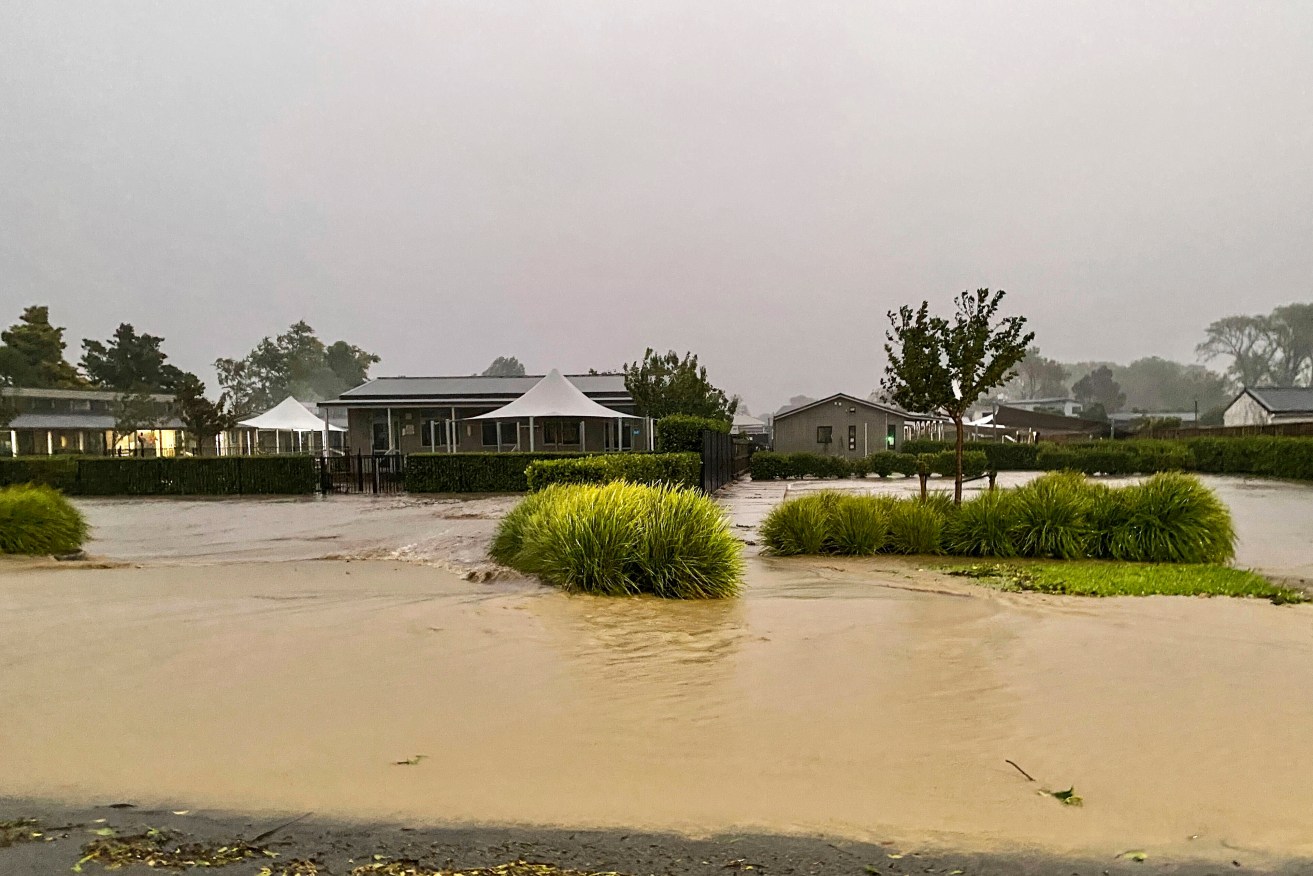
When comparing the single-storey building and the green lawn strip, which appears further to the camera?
the single-storey building

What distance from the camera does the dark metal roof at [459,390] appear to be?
36969 millimetres

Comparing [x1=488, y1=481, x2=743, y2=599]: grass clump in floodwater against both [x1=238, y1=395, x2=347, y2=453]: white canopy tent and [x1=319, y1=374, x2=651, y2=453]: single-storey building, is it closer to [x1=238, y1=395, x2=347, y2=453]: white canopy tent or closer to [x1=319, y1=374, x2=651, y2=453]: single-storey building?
[x1=319, y1=374, x2=651, y2=453]: single-storey building

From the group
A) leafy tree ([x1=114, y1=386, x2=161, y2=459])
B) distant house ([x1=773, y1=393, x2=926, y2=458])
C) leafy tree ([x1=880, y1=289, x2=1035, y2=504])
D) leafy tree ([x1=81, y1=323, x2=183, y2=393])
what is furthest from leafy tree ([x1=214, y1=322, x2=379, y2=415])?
leafy tree ([x1=880, y1=289, x2=1035, y2=504])

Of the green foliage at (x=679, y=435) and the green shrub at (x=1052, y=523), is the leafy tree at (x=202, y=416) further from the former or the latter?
the green shrub at (x=1052, y=523)

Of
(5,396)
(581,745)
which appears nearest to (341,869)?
(581,745)

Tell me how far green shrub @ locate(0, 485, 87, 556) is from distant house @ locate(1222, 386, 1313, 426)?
53.5 m

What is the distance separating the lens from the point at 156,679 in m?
6.02

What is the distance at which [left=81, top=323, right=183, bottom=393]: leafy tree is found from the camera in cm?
6900

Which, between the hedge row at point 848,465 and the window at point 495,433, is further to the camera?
the window at point 495,433

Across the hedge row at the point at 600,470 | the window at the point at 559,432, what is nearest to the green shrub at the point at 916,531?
the hedge row at the point at 600,470

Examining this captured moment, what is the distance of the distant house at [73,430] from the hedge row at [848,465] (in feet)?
98.8

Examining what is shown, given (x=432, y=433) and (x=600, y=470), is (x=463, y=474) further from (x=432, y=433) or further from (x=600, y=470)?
(x=432, y=433)

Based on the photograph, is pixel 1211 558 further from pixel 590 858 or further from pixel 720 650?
pixel 590 858

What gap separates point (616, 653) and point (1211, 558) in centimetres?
934
